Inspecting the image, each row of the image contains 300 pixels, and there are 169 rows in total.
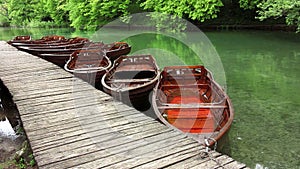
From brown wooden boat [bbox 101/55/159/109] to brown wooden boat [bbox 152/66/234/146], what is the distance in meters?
0.36

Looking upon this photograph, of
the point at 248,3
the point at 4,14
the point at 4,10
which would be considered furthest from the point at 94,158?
the point at 4,10

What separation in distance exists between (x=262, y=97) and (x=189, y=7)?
15798 millimetres

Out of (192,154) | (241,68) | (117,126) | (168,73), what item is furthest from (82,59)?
(192,154)

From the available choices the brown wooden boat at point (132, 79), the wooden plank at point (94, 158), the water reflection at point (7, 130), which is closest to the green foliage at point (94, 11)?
the brown wooden boat at point (132, 79)

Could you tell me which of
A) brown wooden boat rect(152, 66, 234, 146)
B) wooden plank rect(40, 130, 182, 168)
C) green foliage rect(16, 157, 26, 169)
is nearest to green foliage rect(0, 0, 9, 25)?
brown wooden boat rect(152, 66, 234, 146)

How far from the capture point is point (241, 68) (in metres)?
10.5

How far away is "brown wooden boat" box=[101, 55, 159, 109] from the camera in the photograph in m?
5.44

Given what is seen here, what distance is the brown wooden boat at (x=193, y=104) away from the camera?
169 inches

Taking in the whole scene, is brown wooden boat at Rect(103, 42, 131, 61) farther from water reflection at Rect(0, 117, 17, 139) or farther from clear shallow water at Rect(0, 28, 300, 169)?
water reflection at Rect(0, 117, 17, 139)

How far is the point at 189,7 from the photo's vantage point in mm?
21688

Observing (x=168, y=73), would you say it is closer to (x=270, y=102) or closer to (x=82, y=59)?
(x=270, y=102)

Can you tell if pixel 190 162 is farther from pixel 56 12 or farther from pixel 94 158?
pixel 56 12

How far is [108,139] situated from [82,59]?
6675 mm

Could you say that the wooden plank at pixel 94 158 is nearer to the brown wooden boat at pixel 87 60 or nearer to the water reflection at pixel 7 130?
the water reflection at pixel 7 130
